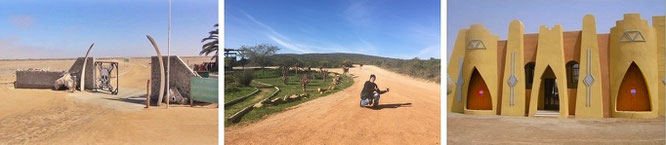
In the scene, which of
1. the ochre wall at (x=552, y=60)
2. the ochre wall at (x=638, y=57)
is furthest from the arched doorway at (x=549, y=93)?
the ochre wall at (x=638, y=57)

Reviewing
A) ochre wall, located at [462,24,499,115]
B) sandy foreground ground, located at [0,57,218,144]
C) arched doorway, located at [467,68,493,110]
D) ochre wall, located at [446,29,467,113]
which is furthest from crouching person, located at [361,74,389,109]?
arched doorway, located at [467,68,493,110]

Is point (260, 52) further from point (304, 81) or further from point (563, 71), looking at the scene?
point (563, 71)

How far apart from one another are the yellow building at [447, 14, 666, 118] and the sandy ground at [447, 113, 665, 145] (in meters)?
0.42

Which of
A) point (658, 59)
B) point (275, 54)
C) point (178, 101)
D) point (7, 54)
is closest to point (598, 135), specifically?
point (658, 59)

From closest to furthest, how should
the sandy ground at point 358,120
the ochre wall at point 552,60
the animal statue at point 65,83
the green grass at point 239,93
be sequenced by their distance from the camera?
the sandy ground at point 358,120, the green grass at point 239,93, the ochre wall at point 552,60, the animal statue at point 65,83

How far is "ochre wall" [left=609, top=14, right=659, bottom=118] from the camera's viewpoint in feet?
29.0

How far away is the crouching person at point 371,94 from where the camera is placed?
23.1 ft

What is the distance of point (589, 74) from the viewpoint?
Answer: 9.09 m

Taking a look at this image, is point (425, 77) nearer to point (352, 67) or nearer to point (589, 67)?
point (352, 67)

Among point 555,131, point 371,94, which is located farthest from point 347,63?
point 555,131

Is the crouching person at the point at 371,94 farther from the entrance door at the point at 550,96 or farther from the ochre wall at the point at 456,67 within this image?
the entrance door at the point at 550,96

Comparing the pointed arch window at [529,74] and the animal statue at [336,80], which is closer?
the animal statue at [336,80]

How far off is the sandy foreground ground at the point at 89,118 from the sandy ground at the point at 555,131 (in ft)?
15.3

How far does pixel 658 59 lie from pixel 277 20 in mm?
7529
